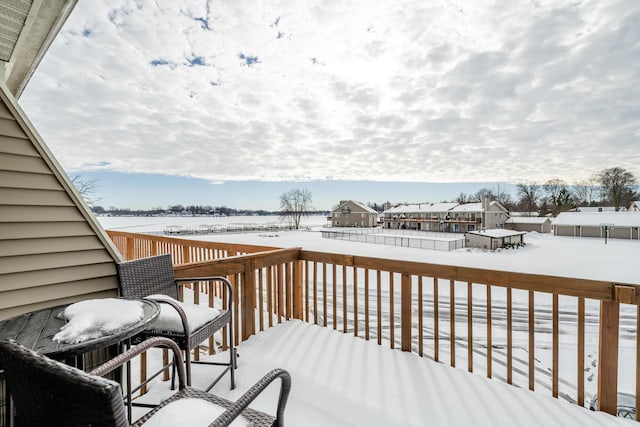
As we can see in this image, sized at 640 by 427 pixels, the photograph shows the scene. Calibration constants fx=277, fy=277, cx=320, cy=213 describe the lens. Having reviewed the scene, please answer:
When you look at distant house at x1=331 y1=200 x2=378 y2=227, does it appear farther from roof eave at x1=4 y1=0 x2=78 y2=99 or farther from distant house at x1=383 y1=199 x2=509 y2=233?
roof eave at x1=4 y1=0 x2=78 y2=99

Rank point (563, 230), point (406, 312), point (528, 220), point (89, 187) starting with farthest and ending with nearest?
point (528, 220)
point (563, 230)
point (89, 187)
point (406, 312)

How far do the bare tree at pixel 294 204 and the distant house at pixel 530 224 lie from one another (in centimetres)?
2780

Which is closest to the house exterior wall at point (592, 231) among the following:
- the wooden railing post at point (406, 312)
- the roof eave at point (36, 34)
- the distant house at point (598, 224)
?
the distant house at point (598, 224)

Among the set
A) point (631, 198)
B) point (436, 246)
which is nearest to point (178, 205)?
point (436, 246)

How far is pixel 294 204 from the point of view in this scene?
4466 cm

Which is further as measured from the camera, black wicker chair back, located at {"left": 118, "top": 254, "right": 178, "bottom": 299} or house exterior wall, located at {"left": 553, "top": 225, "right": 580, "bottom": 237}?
house exterior wall, located at {"left": 553, "top": 225, "right": 580, "bottom": 237}

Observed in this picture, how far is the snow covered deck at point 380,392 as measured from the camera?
1781mm

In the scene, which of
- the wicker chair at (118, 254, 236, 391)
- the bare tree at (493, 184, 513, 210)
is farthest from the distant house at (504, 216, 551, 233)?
the wicker chair at (118, 254, 236, 391)

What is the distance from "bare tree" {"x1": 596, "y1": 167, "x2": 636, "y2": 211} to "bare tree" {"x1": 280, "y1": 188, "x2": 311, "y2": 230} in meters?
36.8

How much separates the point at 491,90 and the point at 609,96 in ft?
10.4

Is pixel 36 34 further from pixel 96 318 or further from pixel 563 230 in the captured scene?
pixel 563 230

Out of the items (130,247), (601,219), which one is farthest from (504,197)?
(130,247)

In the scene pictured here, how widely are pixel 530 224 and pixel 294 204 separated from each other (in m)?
31.4

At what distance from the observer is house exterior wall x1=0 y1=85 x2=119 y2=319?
70.4 inches
